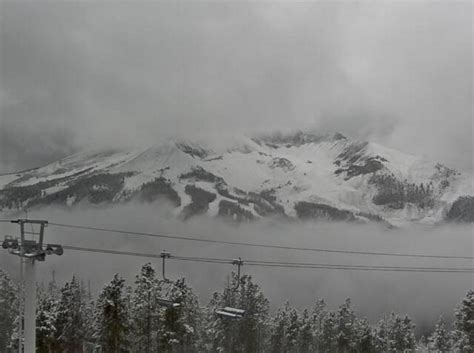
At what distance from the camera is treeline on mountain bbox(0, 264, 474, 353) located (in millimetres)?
57153

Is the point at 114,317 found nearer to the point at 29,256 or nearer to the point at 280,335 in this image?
the point at 29,256

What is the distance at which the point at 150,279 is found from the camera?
57562 millimetres

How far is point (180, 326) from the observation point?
59781 millimetres

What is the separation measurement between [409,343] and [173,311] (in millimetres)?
58943

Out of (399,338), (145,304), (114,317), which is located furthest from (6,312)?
(399,338)

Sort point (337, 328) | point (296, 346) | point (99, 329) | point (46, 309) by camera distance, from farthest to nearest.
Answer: point (296, 346) < point (337, 328) < point (99, 329) < point (46, 309)

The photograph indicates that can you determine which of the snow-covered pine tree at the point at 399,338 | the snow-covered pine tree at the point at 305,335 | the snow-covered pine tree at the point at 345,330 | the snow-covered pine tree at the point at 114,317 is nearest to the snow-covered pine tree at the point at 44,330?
the snow-covered pine tree at the point at 114,317

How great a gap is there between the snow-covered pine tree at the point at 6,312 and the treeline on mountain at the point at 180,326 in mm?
133

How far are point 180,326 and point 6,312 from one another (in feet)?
107

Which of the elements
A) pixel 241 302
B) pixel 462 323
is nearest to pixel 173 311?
pixel 241 302

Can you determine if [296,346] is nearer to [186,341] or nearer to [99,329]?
[186,341]

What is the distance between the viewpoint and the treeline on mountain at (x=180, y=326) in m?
57.2

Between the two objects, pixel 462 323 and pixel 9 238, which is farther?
pixel 462 323

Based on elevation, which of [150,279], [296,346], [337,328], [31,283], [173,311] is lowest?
[296,346]
